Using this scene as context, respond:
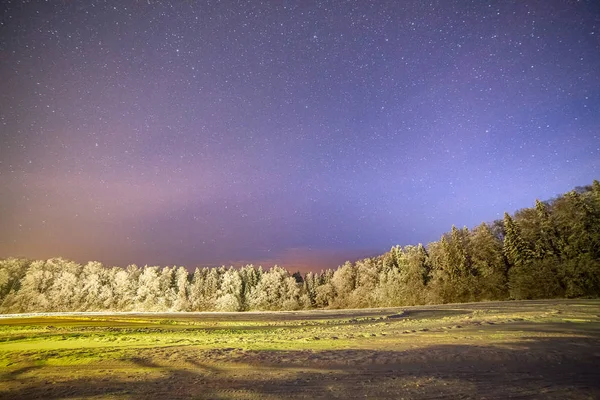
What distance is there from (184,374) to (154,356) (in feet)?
13.0

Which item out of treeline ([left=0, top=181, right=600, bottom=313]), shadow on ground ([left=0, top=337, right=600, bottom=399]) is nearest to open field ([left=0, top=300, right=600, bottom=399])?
shadow on ground ([left=0, top=337, right=600, bottom=399])

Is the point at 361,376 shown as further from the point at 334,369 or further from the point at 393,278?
the point at 393,278

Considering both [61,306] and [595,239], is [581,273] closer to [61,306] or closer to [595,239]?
[595,239]

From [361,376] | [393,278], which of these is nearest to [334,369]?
[361,376]

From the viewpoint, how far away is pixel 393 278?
77.5 m

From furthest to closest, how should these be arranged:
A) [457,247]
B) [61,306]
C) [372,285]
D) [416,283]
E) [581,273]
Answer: [61,306] < [372,285] < [416,283] < [457,247] < [581,273]

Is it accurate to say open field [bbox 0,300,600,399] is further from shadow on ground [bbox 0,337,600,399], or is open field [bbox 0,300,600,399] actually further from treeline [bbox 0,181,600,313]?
treeline [bbox 0,181,600,313]

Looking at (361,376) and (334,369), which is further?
(334,369)

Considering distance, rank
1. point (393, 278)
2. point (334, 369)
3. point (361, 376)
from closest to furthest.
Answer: point (361, 376) → point (334, 369) → point (393, 278)

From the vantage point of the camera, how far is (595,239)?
47219 millimetres

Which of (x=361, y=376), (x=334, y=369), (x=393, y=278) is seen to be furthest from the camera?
(x=393, y=278)

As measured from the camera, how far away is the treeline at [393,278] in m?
49.8

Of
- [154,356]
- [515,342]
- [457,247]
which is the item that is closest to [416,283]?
[457,247]

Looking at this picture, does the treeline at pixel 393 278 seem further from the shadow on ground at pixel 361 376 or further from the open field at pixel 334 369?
the shadow on ground at pixel 361 376
